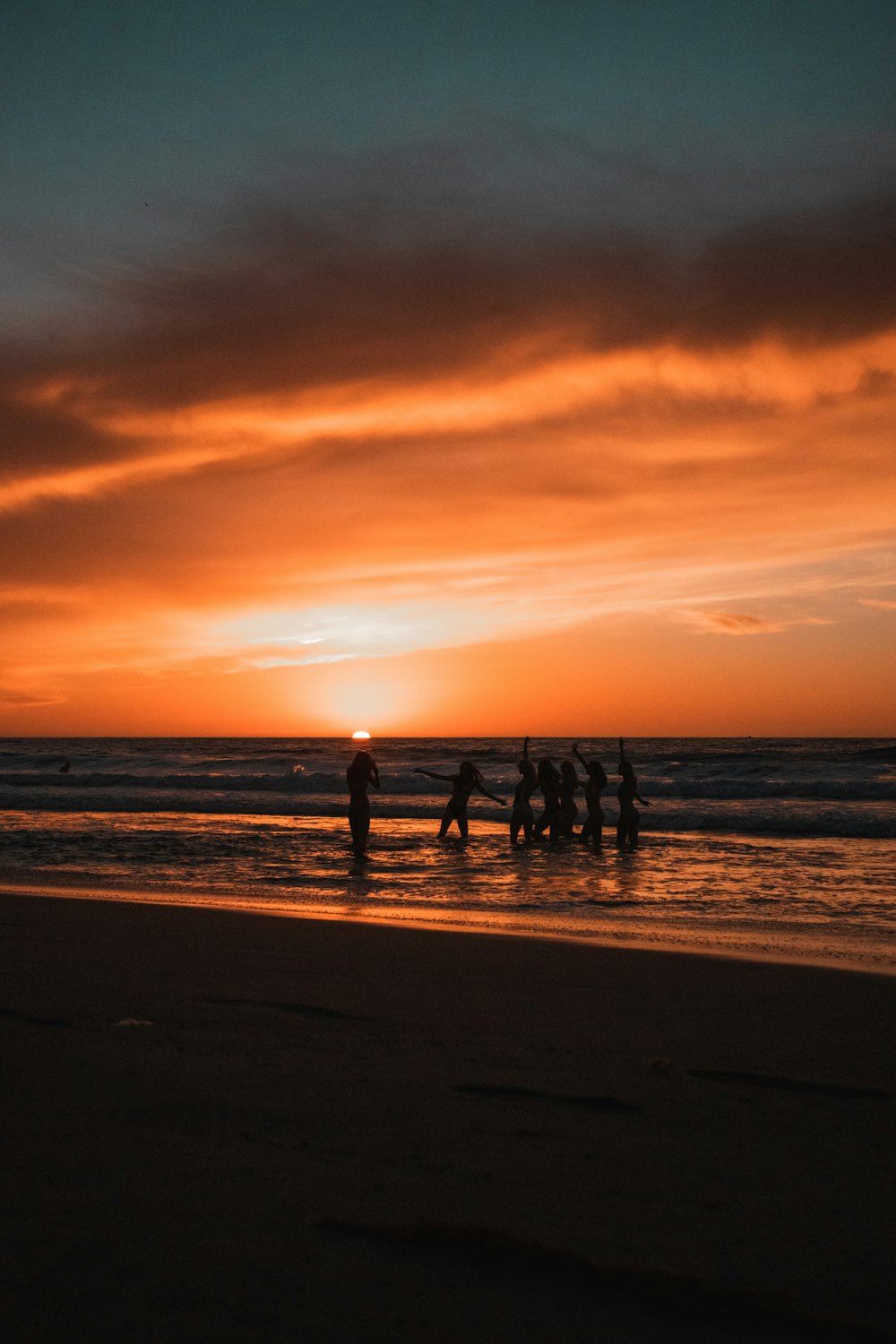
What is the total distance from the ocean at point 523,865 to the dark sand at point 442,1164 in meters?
3.55

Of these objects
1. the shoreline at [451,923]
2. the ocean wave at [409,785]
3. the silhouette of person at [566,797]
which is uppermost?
the silhouette of person at [566,797]

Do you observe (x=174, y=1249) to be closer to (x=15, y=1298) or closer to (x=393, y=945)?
(x=15, y=1298)

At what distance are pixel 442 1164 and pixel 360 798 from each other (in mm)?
14434

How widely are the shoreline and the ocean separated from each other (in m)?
0.05

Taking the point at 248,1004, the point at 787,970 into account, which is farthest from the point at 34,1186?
the point at 787,970

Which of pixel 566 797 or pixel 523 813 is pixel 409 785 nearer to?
pixel 566 797

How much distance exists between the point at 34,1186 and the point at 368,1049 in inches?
79.8

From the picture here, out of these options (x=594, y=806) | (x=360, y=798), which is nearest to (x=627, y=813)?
(x=594, y=806)

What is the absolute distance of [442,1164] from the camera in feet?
11.6

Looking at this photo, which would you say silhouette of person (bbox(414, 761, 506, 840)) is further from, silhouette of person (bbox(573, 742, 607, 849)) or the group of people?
silhouette of person (bbox(573, 742, 607, 849))

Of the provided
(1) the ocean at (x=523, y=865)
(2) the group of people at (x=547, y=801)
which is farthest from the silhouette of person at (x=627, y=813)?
(1) the ocean at (x=523, y=865)

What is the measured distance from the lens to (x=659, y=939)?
357 inches

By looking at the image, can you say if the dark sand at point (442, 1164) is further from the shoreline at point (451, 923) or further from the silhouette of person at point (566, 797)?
the silhouette of person at point (566, 797)

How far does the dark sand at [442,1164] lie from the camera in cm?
269
